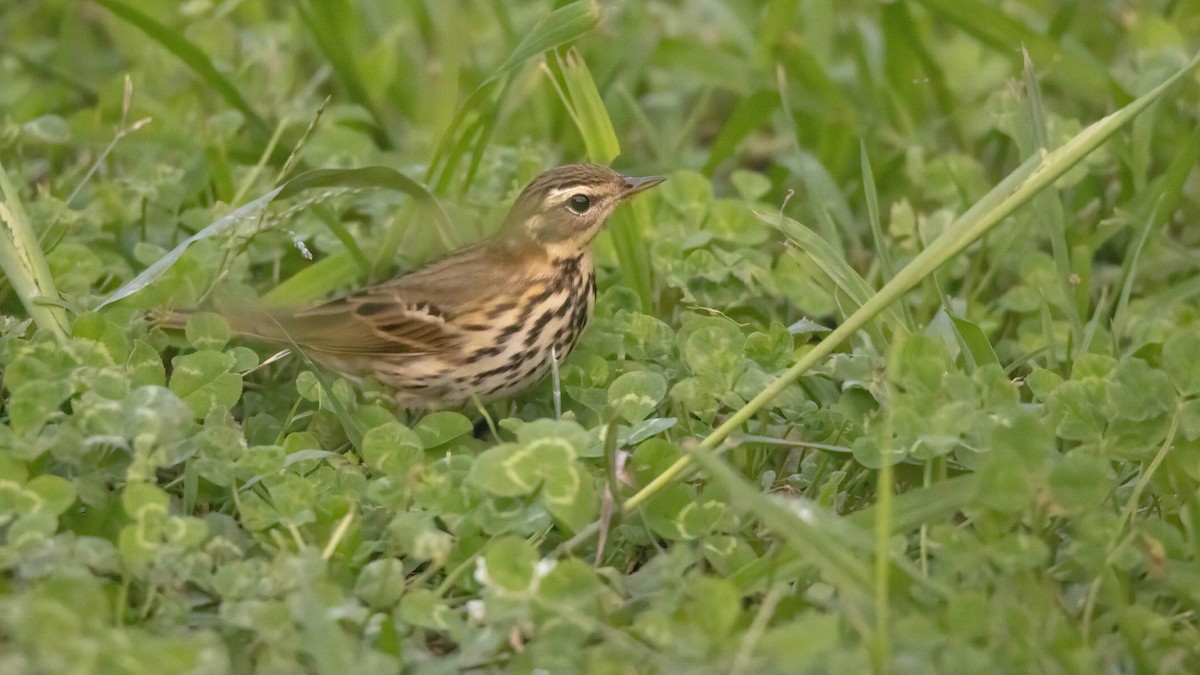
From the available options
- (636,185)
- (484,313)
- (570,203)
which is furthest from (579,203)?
(484,313)

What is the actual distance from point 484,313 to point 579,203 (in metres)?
0.34

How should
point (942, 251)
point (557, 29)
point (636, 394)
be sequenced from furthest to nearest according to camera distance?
1. point (557, 29)
2. point (636, 394)
3. point (942, 251)

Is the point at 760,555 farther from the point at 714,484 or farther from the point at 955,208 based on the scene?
the point at 955,208

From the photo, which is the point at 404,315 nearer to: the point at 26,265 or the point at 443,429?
the point at 443,429

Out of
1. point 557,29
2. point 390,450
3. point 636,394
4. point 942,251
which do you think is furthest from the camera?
point 557,29

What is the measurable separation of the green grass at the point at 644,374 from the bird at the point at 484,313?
0.08m

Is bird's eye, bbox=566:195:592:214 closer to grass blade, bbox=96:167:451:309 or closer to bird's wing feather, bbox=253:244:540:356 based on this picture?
bird's wing feather, bbox=253:244:540:356

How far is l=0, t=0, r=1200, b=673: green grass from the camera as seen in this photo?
225cm

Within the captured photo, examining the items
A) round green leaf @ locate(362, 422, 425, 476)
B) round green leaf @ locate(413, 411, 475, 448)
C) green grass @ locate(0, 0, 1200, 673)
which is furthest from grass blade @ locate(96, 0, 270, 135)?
round green leaf @ locate(362, 422, 425, 476)

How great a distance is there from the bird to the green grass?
0.26ft

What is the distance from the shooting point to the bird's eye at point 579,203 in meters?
3.37

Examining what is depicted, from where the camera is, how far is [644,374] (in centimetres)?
286

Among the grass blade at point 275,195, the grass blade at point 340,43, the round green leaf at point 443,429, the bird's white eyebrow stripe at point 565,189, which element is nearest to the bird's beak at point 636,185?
the bird's white eyebrow stripe at point 565,189

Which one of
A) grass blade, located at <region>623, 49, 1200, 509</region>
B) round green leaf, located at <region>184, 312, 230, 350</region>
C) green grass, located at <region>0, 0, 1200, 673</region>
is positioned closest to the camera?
green grass, located at <region>0, 0, 1200, 673</region>
